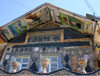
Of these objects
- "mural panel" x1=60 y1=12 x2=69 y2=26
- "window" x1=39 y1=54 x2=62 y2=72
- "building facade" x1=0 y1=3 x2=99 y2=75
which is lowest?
"window" x1=39 y1=54 x2=62 y2=72

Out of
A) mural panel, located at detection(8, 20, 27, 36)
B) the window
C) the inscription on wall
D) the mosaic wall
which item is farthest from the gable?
the window

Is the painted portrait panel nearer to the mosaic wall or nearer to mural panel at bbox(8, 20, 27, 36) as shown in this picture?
the mosaic wall

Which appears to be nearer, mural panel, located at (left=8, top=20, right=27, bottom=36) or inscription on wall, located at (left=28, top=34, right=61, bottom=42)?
inscription on wall, located at (left=28, top=34, right=61, bottom=42)

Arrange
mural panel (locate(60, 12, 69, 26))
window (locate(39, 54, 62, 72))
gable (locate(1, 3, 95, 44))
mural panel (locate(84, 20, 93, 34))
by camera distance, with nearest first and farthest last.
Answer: window (locate(39, 54, 62, 72)) < mural panel (locate(84, 20, 93, 34)) < gable (locate(1, 3, 95, 44)) < mural panel (locate(60, 12, 69, 26))

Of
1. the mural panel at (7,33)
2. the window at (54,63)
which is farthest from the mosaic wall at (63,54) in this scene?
the mural panel at (7,33)

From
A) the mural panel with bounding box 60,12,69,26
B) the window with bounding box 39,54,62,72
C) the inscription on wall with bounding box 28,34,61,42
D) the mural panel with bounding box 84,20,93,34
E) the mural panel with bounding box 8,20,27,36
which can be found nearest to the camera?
the window with bounding box 39,54,62,72

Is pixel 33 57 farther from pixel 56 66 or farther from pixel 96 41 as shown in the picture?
pixel 96 41

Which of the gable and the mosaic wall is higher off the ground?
the gable

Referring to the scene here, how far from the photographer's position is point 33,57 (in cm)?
900

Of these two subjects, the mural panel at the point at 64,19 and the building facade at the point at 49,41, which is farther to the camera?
the mural panel at the point at 64,19

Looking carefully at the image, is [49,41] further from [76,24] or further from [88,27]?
[88,27]

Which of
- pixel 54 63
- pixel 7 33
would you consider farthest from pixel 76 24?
pixel 7 33

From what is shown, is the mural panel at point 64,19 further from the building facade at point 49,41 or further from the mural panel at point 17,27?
the mural panel at point 17,27

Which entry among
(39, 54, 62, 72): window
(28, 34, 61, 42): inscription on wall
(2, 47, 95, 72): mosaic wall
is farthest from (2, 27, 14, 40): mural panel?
(39, 54, 62, 72): window
